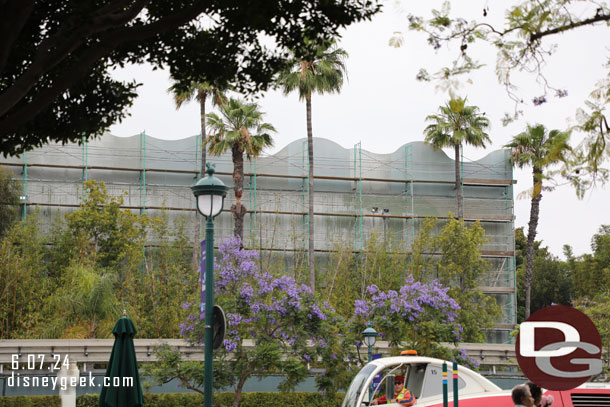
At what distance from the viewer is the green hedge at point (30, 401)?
24.1m

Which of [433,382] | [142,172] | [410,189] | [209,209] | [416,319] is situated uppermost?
[142,172]

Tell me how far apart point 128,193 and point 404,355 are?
3113 cm

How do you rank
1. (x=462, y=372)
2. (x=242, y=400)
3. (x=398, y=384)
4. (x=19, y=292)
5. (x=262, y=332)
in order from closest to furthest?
(x=398, y=384), (x=462, y=372), (x=262, y=332), (x=242, y=400), (x=19, y=292)

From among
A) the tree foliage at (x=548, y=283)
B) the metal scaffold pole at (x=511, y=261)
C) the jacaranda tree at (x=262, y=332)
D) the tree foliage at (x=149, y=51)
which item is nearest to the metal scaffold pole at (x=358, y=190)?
the metal scaffold pole at (x=511, y=261)

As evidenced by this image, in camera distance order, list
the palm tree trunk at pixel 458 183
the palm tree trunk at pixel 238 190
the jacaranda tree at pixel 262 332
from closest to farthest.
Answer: the jacaranda tree at pixel 262 332 < the palm tree trunk at pixel 238 190 < the palm tree trunk at pixel 458 183

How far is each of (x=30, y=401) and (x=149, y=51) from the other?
17029 millimetres

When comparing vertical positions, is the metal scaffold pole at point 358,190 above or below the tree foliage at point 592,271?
above

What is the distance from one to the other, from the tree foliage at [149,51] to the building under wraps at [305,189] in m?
31.0

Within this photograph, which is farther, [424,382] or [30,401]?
[30,401]

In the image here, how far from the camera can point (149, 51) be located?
35.0ft

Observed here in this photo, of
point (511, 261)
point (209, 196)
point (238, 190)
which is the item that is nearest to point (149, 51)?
point (209, 196)

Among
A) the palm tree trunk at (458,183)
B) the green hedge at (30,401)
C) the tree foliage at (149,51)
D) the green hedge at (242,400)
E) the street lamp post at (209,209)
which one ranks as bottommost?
the green hedge at (242,400)

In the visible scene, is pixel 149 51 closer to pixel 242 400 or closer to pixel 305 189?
pixel 242 400

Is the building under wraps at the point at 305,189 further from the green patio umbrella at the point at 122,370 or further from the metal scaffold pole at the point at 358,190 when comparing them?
the green patio umbrella at the point at 122,370
